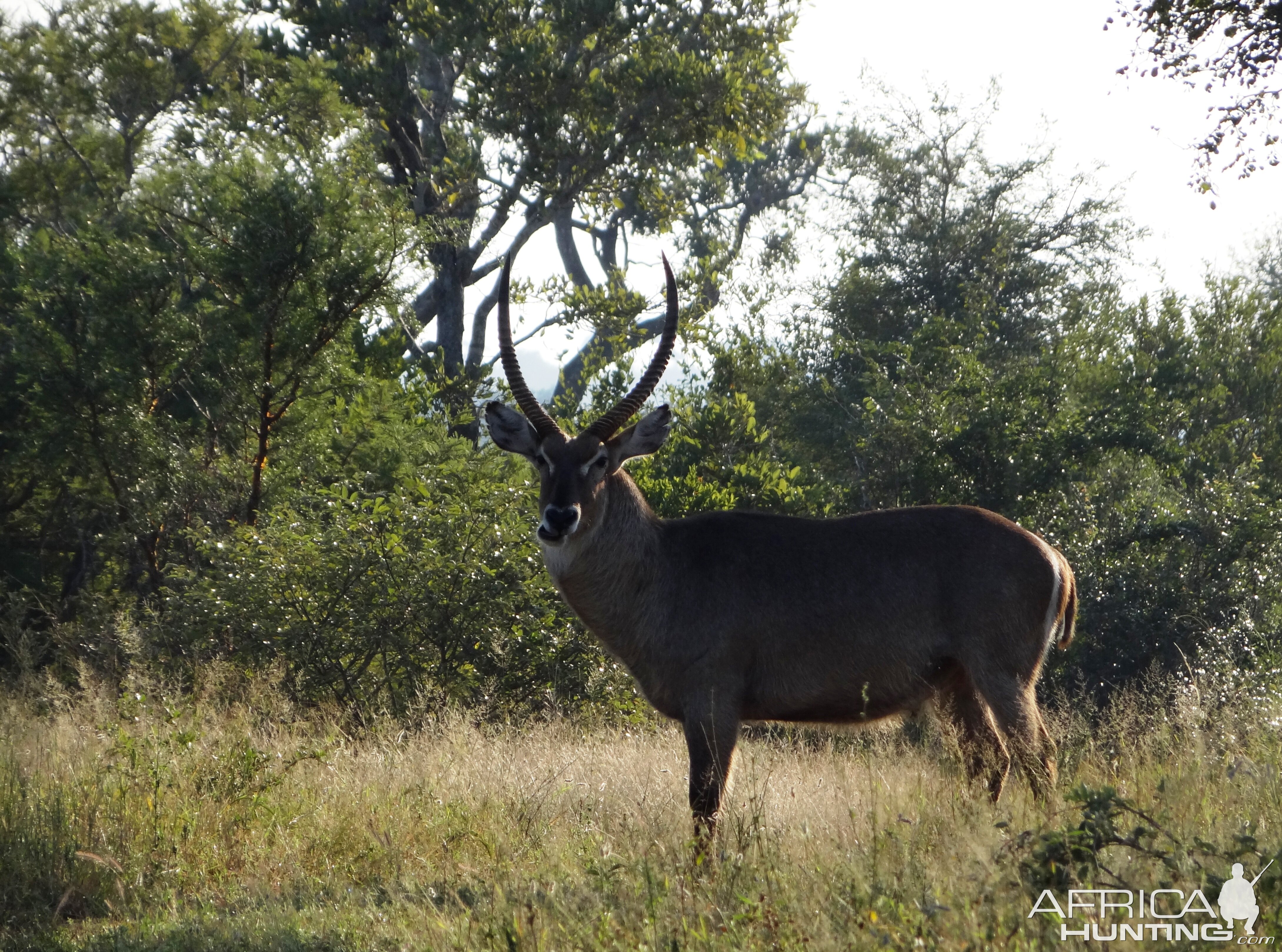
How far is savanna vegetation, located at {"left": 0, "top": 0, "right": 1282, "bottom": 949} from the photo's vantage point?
5.06m

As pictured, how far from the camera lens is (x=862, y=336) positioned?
72.0ft

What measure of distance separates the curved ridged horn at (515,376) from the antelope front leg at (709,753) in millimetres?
1654

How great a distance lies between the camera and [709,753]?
18.8 ft

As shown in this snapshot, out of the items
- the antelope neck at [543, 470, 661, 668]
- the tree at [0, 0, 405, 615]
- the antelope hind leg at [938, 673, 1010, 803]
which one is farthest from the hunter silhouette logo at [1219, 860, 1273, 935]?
the tree at [0, 0, 405, 615]

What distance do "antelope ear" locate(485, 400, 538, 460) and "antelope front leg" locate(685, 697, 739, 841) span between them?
1627 millimetres

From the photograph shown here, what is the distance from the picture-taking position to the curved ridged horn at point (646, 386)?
648 centimetres

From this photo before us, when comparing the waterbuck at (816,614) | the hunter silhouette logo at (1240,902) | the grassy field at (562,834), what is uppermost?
the waterbuck at (816,614)

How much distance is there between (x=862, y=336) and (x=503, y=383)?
Result: 8120 millimetres

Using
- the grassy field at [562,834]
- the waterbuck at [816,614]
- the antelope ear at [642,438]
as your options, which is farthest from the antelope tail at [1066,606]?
the antelope ear at [642,438]

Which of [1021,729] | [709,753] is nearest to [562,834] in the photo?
[709,753]

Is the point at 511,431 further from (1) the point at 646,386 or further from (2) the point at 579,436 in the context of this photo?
(1) the point at 646,386

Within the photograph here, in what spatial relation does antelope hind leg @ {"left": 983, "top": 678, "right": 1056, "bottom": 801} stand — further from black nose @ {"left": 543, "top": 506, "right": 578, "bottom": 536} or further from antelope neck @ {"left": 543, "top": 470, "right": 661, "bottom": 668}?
black nose @ {"left": 543, "top": 506, "right": 578, "bottom": 536}

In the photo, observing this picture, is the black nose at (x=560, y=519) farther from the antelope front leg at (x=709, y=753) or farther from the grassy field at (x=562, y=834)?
the grassy field at (x=562, y=834)

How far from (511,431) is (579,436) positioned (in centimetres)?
46
